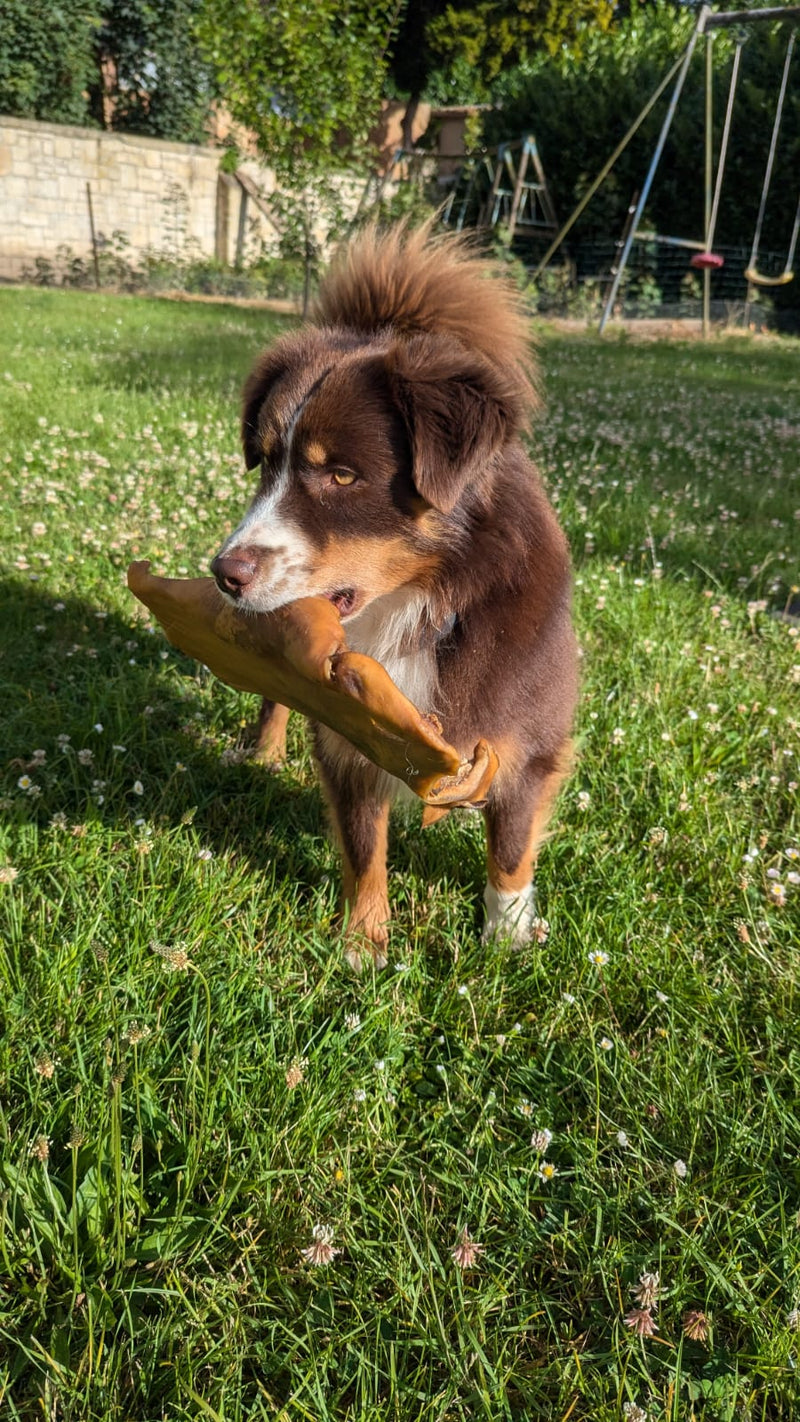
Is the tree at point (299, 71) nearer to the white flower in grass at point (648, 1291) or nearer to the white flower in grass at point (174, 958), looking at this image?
the white flower in grass at point (174, 958)

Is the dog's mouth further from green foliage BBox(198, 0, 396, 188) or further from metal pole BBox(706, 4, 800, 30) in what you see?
metal pole BBox(706, 4, 800, 30)

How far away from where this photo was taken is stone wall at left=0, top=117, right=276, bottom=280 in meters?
19.2

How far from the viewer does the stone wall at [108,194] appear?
19.2m

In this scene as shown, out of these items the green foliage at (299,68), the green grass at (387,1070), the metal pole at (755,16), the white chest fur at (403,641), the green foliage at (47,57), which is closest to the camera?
the green grass at (387,1070)

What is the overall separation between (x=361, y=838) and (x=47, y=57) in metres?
25.0

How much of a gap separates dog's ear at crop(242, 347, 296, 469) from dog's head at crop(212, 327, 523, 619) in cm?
22

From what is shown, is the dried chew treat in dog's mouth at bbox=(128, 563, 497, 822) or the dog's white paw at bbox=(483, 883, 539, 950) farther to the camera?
the dog's white paw at bbox=(483, 883, 539, 950)

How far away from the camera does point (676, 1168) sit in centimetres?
183

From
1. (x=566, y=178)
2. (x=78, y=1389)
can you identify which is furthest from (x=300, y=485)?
(x=566, y=178)

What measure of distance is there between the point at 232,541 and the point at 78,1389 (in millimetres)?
1672

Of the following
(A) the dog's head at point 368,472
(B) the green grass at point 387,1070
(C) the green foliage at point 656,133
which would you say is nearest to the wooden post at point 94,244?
(C) the green foliage at point 656,133

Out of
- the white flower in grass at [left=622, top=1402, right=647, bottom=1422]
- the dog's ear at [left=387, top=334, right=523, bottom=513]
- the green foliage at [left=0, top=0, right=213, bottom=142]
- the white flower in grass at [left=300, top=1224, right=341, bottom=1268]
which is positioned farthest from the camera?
the green foliage at [left=0, top=0, right=213, bottom=142]

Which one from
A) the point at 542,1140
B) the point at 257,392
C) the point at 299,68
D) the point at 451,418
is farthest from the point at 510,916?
the point at 299,68

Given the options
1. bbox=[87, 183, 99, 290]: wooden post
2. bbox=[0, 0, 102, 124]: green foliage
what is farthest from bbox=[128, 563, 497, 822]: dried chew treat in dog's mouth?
bbox=[0, 0, 102, 124]: green foliage
